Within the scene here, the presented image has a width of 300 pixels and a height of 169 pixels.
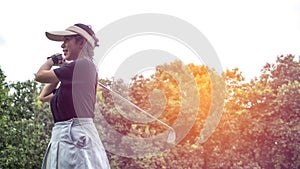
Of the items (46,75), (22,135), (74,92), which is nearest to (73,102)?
(74,92)

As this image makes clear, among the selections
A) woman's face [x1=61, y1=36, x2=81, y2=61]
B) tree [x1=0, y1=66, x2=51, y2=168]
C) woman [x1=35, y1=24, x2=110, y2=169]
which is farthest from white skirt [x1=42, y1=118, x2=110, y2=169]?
tree [x1=0, y1=66, x2=51, y2=168]

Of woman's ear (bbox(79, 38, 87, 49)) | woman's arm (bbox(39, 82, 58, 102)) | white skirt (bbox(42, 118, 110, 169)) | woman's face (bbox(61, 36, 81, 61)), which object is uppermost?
woman's ear (bbox(79, 38, 87, 49))

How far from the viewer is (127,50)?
33.6ft

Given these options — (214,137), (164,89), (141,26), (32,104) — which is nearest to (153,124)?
(164,89)

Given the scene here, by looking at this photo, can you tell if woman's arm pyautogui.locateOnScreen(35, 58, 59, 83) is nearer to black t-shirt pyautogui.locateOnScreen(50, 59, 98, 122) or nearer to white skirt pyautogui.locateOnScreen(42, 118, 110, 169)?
black t-shirt pyautogui.locateOnScreen(50, 59, 98, 122)

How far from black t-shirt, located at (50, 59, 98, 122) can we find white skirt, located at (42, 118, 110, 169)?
5 cm

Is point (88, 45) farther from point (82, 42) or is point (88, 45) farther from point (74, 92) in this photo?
point (74, 92)

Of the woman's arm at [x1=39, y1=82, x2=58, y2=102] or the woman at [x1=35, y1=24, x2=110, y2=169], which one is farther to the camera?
the woman's arm at [x1=39, y1=82, x2=58, y2=102]

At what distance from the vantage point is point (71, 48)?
2.99 meters

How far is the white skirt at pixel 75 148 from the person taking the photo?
108 inches

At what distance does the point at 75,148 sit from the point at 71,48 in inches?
25.6

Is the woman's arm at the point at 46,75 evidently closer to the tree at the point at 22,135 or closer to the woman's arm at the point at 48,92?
the woman's arm at the point at 48,92

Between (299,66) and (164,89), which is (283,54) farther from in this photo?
(164,89)

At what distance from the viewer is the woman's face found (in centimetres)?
298
